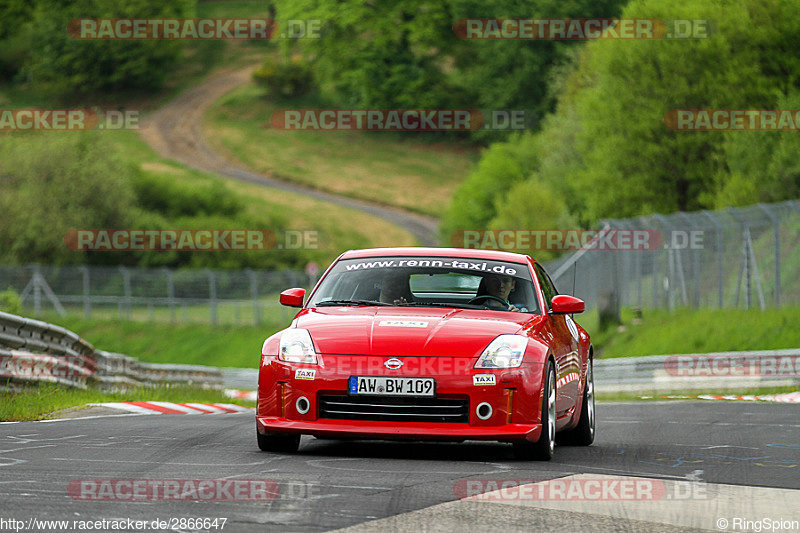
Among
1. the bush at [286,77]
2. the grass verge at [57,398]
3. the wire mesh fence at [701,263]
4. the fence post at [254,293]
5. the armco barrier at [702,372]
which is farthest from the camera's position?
the bush at [286,77]

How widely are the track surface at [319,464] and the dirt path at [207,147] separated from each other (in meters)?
60.2

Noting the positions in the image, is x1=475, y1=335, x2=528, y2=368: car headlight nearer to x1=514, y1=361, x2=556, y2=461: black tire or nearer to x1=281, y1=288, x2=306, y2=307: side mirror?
x1=514, y1=361, x2=556, y2=461: black tire

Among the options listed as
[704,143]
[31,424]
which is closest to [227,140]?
[704,143]

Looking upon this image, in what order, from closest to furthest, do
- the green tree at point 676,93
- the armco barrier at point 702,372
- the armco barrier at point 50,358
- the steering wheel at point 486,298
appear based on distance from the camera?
the steering wheel at point 486,298 → the armco barrier at point 50,358 → the armco barrier at point 702,372 → the green tree at point 676,93

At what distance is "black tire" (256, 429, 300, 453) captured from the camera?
30.6 feet

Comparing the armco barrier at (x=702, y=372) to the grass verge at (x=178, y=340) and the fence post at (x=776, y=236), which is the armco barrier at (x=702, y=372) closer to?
the fence post at (x=776, y=236)

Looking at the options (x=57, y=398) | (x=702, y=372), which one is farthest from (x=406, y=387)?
(x=702, y=372)

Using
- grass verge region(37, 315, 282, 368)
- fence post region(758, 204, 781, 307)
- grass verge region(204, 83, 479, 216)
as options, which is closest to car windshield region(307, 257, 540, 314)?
fence post region(758, 204, 781, 307)

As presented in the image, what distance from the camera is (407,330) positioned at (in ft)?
30.1

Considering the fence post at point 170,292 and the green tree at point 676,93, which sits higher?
the green tree at point 676,93

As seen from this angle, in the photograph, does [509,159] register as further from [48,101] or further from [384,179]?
[48,101]

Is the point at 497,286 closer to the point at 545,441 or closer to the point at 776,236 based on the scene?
the point at 545,441

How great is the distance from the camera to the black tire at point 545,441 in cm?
913

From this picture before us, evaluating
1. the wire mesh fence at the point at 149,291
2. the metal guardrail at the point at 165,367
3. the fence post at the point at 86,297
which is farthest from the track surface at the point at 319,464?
the fence post at the point at 86,297
